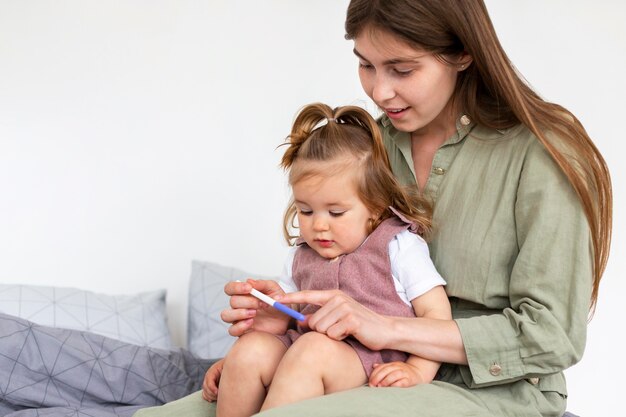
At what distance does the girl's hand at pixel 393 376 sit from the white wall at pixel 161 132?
5.59 ft

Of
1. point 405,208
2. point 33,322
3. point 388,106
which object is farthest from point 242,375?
point 33,322

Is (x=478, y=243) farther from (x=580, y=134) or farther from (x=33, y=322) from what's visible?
(x=33, y=322)

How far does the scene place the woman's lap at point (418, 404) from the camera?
145cm

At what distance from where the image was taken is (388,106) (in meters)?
1.82

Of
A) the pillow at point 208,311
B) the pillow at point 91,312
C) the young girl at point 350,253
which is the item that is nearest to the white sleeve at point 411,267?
the young girl at point 350,253

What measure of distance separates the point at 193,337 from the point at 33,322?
0.54m

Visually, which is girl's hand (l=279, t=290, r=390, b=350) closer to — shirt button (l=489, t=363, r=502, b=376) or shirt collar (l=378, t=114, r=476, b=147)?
shirt button (l=489, t=363, r=502, b=376)

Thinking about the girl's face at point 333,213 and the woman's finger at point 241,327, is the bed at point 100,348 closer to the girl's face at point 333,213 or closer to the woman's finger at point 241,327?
the woman's finger at point 241,327

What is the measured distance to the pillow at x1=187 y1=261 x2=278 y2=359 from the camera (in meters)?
3.03

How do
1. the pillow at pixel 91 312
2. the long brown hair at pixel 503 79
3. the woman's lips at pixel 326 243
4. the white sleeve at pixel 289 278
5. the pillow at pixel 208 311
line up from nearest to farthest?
the long brown hair at pixel 503 79, the woman's lips at pixel 326 243, the white sleeve at pixel 289 278, the pillow at pixel 91 312, the pillow at pixel 208 311

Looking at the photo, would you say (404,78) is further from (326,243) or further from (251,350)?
(251,350)

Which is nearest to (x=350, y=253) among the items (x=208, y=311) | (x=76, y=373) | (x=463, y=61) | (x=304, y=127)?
(x=304, y=127)

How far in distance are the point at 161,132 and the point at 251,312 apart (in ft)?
5.44

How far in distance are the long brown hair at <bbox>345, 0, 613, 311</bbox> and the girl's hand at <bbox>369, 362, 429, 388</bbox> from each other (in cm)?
43
